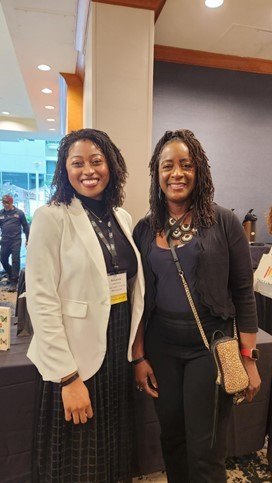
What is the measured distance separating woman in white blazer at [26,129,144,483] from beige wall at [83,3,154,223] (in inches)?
38.8

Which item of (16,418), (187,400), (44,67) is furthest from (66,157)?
(44,67)

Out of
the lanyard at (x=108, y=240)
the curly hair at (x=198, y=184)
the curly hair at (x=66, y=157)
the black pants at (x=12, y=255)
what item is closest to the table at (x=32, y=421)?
the lanyard at (x=108, y=240)

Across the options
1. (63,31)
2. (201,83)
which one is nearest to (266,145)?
(201,83)

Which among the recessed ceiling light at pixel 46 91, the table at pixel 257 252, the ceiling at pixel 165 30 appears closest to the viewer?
the ceiling at pixel 165 30

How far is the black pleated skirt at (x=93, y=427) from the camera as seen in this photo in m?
1.09

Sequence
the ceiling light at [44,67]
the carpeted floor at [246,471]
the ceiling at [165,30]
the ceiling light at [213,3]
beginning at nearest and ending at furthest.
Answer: the carpeted floor at [246,471] < the ceiling light at [213,3] < the ceiling at [165,30] < the ceiling light at [44,67]

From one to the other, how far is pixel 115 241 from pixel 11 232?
4.55m

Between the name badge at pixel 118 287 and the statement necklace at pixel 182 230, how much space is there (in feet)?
0.79

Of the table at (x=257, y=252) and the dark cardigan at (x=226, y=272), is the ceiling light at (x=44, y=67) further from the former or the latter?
the dark cardigan at (x=226, y=272)

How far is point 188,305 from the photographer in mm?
1042

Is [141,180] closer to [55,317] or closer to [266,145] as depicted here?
[55,317]

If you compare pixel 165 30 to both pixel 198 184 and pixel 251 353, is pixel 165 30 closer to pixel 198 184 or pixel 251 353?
pixel 198 184

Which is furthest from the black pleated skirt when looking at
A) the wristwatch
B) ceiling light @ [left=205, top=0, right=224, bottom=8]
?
ceiling light @ [left=205, top=0, right=224, bottom=8]

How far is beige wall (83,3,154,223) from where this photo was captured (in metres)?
2.06
